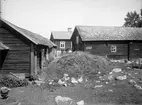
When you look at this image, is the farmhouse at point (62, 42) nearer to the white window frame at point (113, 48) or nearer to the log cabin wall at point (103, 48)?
the log cabin wall at point (103, 48)

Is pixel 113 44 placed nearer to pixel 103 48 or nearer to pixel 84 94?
pixel 103 48

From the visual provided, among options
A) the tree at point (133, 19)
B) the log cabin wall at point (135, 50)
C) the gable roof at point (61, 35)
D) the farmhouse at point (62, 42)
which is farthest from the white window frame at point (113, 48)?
the tree at point (133, 19)

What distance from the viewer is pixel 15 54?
10.1m

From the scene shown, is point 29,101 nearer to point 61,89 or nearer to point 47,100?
point 47,100

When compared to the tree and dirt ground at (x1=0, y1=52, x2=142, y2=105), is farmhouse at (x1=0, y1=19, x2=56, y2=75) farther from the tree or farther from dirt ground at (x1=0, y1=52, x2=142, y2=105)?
the tree

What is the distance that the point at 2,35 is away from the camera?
395 inches

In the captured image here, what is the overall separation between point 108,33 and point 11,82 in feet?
63.7

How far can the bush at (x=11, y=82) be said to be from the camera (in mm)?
8984

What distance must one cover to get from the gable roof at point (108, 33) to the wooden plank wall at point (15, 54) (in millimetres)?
12487

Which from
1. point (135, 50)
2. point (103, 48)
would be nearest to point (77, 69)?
point (103, 48)

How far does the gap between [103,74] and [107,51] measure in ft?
34.2

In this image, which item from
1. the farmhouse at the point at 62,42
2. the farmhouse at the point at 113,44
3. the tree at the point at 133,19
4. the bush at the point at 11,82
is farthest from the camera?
the tree at the point at 133,19

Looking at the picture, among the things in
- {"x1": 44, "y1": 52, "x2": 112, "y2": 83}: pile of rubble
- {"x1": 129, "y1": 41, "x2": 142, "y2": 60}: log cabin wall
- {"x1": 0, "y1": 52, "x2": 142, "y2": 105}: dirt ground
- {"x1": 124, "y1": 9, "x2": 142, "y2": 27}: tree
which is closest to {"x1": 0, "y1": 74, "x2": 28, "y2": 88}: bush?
{"x1": 0, "y1": 52, "x2": 142, "y2": 105}: dirt ground

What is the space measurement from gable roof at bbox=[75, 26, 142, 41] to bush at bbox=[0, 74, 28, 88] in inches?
541
